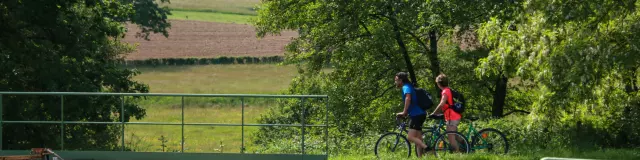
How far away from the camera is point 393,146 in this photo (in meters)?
13.8

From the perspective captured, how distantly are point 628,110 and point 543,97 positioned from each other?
10.1 ft

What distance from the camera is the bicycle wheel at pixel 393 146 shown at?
1366cm

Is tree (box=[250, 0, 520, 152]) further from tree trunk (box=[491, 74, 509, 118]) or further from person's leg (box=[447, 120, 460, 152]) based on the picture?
person's leg (box=[447, 120, 460, 152])

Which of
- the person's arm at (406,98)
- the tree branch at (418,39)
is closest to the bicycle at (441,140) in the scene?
the person's arm at (406,98)

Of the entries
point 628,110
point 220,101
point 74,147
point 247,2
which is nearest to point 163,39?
point 247,2

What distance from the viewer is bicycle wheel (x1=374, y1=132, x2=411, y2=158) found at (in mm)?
13656

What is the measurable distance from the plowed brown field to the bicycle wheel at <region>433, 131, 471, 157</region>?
55895 mm

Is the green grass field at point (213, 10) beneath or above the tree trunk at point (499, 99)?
above

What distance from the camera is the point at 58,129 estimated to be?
76.8 ft

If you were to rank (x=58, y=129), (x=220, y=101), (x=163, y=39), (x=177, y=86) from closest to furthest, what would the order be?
(x=58, y=129)
(x=220, y=101)
(x=177, y=86)
(x=163, y=39)

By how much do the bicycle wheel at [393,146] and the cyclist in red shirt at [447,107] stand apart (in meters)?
0.65

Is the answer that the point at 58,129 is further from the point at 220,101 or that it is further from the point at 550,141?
the point at 220,101

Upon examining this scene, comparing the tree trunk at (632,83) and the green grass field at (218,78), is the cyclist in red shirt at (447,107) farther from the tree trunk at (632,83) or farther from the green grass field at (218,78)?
the green grass field at (218,78)

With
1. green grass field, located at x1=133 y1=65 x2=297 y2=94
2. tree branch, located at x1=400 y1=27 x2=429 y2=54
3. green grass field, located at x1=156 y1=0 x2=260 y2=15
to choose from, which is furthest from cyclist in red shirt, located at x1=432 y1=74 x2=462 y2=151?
green grass field, located at x1=156 y1=0 x2=260 y2=15
